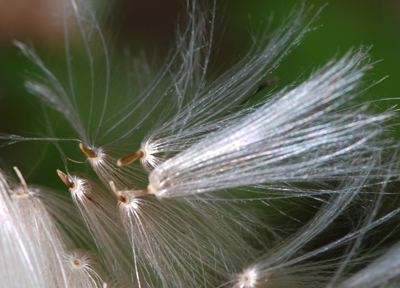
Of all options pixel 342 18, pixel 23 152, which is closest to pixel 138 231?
pixel 23 152

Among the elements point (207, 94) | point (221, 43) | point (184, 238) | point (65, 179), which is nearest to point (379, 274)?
point (184, 238)

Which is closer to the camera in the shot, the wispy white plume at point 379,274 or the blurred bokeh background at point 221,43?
the wispy white plume at point 379,274

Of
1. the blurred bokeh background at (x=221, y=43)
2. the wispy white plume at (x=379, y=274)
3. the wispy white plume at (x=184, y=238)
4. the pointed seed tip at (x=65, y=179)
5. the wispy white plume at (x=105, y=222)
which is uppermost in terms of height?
the blurred bokeh background at (x=221, y=43)

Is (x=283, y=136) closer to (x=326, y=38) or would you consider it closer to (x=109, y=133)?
(x=109, y=133)

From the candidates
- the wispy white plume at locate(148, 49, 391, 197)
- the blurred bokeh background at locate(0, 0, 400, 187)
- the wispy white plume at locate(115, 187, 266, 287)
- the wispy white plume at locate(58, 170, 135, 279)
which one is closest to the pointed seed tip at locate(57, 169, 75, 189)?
the wispy white plume at locate(58, 170, 135, 279)

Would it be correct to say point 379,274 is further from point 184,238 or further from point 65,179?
point 65,179

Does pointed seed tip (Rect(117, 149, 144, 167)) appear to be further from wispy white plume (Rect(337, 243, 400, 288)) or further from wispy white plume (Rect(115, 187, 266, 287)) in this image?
wispy white plume (Rect(337, 243, 400, 288))

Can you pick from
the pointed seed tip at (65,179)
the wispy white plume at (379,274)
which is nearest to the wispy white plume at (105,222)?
the pointed seed tip at (65,179)

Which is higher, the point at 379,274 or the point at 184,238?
the point at 184,238

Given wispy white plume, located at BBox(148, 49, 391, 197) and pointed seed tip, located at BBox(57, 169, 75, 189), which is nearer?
wispy white plume, located at BBox(148, 49, 391, 197)

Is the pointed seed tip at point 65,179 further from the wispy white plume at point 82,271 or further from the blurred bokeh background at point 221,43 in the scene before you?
the blurred bokeh background at point 221,43
